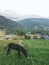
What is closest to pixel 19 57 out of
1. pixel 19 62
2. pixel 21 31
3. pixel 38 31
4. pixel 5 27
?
pixel 19 62

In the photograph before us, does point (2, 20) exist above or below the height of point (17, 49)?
above

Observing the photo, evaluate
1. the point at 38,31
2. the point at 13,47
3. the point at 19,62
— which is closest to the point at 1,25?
the point at 38,31

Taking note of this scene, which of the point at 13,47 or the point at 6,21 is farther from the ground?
the point at 6,21

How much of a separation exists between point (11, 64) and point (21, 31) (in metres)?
7.07

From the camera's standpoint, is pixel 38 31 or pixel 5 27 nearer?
pixel 5 27

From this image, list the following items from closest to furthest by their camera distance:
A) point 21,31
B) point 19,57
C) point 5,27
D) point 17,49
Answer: point 19,57 < point 17,49 < point 5,27 < point 21,31

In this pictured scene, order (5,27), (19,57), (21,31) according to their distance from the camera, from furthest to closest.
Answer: (21,31) < (5,27) < (19,57)

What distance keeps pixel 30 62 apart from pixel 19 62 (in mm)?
207

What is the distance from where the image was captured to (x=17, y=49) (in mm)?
4926

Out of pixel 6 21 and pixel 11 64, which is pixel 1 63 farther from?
pixel 6 21

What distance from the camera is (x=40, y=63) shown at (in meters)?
3.96

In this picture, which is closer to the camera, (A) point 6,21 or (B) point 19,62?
(B) point 19,62

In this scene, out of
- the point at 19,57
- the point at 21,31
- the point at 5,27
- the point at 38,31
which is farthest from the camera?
the point at 38,31

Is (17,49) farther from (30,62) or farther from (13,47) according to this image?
(30,62)
